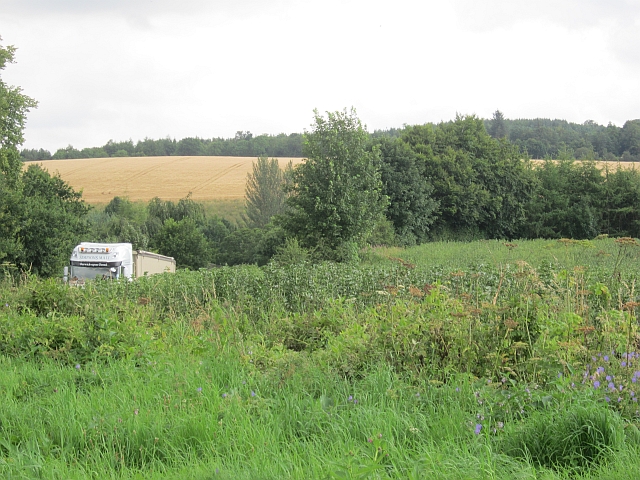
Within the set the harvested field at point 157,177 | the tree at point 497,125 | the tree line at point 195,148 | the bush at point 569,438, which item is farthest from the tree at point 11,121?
the tree at point 497,125

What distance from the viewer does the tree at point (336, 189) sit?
31875 mm

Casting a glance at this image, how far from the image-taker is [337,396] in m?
4.61

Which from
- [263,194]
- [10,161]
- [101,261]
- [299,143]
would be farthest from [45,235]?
[299,143]

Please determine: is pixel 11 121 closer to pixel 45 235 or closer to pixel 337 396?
pixel 45 235

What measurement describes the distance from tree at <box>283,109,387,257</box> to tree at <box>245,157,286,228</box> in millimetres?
36927

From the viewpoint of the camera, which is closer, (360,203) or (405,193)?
(360,203)

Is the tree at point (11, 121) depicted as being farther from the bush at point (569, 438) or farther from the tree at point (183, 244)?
the bush at point (569, 438)

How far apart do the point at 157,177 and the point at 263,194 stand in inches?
756

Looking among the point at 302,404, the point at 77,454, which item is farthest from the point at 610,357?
the point at 77,454

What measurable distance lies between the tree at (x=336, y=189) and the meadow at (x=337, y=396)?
976 inches

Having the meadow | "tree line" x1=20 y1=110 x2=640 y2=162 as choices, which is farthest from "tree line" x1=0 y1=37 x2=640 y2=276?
"tree line" x1=20 y1=110 x2=640 y2=162

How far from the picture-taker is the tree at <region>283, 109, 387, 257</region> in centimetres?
3188

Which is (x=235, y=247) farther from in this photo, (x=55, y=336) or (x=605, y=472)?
(x=605, y=472)

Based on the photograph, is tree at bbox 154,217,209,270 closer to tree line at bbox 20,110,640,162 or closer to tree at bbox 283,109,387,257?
tree at bbox 283,109,387,257
